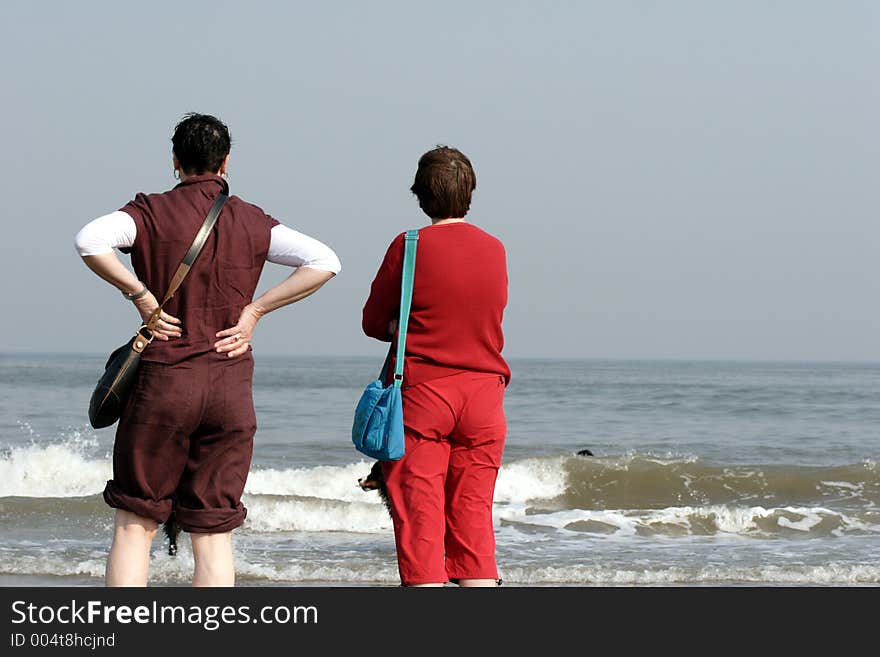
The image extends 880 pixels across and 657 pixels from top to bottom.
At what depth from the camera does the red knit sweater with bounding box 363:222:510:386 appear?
3762 millimetres

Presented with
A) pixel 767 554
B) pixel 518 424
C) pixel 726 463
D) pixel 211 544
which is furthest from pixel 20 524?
pixel 518 424

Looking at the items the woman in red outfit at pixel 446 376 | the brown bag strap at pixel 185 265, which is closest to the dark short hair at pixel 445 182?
the woman in red outfit at pixel 446 376

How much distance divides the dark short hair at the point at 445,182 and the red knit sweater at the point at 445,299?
71mm

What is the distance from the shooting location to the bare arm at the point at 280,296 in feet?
11.9

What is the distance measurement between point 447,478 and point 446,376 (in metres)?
0.37

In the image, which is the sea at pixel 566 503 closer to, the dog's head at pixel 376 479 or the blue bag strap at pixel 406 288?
the dog's head at pixel 376 479

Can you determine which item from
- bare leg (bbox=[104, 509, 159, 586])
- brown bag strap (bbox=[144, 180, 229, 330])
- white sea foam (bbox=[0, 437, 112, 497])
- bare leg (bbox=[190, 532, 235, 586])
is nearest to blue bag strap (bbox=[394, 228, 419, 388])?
brown bag strap (bbox=[144, 180, 229, 330])

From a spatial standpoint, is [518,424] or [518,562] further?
[518,424]

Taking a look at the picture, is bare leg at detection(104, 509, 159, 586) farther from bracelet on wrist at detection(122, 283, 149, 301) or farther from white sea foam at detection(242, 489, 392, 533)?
white sea foam at detection(242, 489, 392, 533)

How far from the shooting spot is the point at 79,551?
8.54 metres
